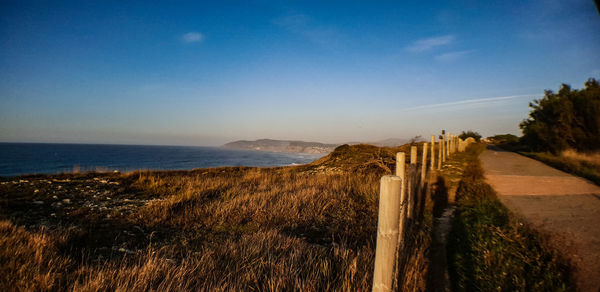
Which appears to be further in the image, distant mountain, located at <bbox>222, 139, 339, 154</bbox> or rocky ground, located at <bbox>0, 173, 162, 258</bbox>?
distant mountain, located at <bbox>222, 139, 339, 154</bbox>

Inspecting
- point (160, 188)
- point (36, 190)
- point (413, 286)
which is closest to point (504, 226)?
point (413, 286)

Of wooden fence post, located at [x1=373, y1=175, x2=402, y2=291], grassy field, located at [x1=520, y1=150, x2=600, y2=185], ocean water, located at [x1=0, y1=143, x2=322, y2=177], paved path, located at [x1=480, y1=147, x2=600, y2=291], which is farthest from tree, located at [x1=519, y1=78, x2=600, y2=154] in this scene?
ocean water, located at [x1=0, y1=143, x2=322, y2=177]

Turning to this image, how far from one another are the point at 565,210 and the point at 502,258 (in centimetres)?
327

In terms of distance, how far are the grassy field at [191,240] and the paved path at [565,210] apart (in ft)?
5.49

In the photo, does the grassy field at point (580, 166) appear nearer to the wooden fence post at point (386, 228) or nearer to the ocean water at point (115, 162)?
the wooden fence post at point (386, 228)

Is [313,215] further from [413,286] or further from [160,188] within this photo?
[160,188]

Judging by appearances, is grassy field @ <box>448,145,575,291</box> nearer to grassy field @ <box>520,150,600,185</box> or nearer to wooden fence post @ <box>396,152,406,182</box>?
wooden fence post @ <box>396,152,406,182</box>

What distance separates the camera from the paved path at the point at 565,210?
290 cm

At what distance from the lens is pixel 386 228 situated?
1640 millimetres

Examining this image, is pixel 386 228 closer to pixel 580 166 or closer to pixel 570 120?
pixel 580 166

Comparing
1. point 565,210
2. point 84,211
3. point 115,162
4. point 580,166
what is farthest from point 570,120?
point 115,162

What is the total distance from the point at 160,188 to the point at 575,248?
958 centimetres

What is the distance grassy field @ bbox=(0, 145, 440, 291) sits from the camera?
2381 millimetres

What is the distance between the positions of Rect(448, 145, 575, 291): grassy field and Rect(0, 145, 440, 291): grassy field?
47 centimetres
